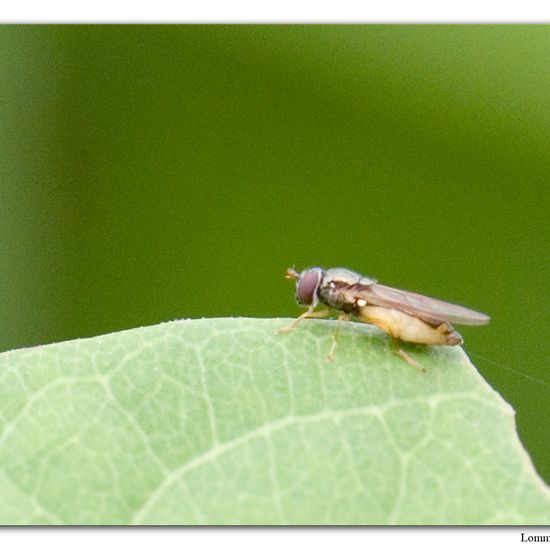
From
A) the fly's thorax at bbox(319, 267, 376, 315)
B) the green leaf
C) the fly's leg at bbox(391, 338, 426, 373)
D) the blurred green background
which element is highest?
the blurred green background

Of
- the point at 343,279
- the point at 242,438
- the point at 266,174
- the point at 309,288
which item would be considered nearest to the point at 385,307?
the point at 343,279

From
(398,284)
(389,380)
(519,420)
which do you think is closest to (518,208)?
(398,284)

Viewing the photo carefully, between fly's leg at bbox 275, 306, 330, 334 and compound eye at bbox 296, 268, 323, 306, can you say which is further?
compound eye at bbox 296, 268, 323, 306

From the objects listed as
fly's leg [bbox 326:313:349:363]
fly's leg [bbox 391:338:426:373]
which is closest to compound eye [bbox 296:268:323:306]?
fly's leg [bbox 326:313:349:363]

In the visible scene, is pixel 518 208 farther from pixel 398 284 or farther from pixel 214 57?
pixel 214 57

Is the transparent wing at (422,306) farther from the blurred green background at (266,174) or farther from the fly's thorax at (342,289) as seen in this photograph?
the blurred green background at (266,174)

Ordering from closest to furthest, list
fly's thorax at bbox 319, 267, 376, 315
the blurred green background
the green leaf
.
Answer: the green leaf, fly's thorax at bbox 319, 267, 376, 315, the blurred green background

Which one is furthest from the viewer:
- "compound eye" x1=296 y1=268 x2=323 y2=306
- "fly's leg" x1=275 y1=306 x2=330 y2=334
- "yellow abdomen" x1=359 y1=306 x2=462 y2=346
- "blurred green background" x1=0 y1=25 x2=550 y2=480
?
"blurred green background" x1=0 y1=25 x2=550 y2=480

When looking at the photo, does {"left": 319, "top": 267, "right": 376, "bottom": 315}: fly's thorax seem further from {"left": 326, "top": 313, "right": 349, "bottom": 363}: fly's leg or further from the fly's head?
{"left": 326, "top": 313, "right": 349, "bottom": 363}: fly's leg
